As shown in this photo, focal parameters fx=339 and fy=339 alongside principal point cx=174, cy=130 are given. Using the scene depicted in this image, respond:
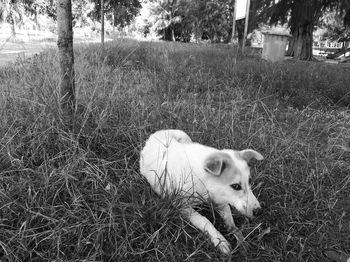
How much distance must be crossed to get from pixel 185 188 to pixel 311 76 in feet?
19.5

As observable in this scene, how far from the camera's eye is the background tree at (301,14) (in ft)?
54.2

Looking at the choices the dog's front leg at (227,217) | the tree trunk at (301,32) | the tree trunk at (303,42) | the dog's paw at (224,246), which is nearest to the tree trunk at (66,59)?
the dog's front leg at (227,217)

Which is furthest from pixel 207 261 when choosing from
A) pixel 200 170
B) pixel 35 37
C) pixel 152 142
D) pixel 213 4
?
pixel 213 4

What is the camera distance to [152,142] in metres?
3.10

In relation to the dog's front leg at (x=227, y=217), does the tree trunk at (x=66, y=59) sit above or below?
above

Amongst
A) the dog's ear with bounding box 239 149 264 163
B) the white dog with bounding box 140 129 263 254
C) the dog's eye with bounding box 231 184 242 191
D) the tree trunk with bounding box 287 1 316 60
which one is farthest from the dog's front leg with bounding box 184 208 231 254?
the tree trunk with bounding box 287 1 316 60

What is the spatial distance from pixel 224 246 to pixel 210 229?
161 mm

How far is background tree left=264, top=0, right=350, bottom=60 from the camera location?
16.5m

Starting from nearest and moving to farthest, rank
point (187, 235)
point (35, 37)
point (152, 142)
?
point (187, 235) → point (152, 142) → point (35, 37)

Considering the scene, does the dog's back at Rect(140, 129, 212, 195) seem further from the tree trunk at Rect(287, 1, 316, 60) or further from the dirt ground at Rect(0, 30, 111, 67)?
the tree trunk at Rect(287, 1, 316, 60)

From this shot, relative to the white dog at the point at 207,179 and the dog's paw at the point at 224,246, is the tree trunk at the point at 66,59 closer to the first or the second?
the white dog at the point at 207,179

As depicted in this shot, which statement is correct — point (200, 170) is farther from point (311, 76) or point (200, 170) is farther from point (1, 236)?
point (311, 76)

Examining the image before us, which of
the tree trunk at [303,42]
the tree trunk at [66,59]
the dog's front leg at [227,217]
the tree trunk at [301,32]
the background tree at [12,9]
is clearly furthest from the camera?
the tree trunk at [303,42]

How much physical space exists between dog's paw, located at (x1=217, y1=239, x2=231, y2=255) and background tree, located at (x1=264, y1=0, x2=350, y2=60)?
54.6 ft
